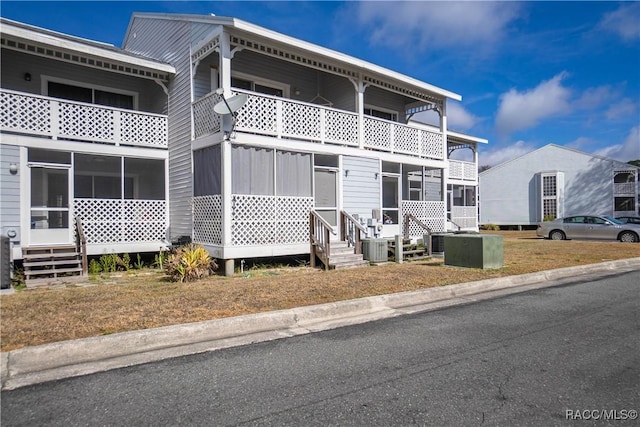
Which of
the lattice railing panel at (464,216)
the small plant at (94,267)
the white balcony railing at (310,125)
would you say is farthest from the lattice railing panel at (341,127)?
the lattice railing panel at (464,216)

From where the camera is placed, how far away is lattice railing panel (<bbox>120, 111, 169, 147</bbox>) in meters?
12.3

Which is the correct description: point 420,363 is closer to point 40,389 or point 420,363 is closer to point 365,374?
point 365,374

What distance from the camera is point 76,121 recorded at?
37.4ft

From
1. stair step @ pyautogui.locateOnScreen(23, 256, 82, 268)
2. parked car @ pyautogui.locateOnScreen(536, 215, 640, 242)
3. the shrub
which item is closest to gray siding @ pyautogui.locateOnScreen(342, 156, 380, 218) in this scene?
the shrub

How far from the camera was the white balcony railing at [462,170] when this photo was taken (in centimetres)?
2502

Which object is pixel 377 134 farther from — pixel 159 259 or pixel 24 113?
pixel 24 113

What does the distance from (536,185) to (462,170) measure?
1724 centimetres

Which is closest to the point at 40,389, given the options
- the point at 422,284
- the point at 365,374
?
the point at 365,374

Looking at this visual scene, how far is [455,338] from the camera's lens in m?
5.20

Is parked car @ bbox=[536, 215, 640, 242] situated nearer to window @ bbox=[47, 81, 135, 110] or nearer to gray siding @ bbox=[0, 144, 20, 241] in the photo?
window @ bbox=[47, 81, 135, 110]

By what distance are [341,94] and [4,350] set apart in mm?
13034

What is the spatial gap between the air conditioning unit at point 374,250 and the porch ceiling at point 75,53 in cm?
817

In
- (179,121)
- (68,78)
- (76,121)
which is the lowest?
(76,121)

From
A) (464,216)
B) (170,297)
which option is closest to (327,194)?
(170,297)
